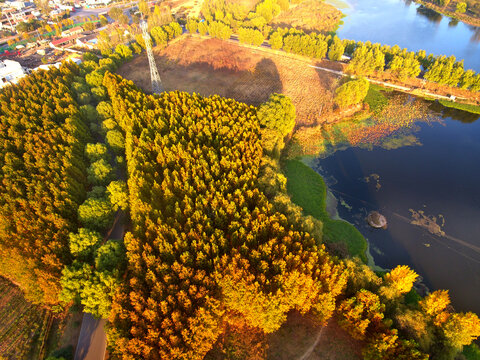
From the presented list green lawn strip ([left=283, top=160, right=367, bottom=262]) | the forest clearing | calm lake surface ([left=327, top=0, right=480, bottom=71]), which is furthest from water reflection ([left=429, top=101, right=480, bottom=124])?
the forest clearing

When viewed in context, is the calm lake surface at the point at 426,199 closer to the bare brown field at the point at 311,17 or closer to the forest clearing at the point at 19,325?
the forest clearing at the point at 19,325

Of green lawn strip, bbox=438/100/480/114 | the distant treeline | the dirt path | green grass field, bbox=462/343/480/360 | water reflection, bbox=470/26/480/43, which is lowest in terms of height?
green grass field, bbox=462/343/480/360

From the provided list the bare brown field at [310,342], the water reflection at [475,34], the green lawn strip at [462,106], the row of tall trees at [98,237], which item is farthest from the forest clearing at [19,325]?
the water reflection at [475,34]

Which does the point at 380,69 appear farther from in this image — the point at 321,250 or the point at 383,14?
the point at 383,14

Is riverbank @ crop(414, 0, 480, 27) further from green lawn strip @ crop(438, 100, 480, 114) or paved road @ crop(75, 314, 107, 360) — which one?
paved road @ crop(75, 314, 107, 360)

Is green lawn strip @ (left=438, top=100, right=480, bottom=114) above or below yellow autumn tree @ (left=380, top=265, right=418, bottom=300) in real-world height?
above

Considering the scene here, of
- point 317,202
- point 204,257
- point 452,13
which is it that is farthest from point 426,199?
point 452,13

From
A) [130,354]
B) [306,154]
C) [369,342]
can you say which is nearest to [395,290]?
[369,342]
